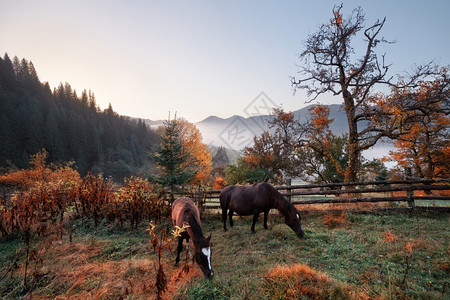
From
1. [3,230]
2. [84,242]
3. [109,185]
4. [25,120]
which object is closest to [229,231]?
[84,242]

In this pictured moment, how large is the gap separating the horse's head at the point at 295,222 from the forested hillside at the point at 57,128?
58231 millimetres

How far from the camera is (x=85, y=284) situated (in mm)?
4184

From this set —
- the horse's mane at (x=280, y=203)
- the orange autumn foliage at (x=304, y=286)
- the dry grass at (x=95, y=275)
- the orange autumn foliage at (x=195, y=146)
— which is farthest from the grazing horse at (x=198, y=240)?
the orange autumn foliage at (x=195, y=146)

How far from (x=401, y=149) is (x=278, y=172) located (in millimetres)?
13791

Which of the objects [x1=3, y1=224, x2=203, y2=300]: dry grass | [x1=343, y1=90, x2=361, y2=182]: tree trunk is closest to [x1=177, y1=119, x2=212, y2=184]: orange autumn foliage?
[x1=343, y1=90, x2=361, y2=182]: tree trunk

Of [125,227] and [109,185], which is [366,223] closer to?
[125,227]

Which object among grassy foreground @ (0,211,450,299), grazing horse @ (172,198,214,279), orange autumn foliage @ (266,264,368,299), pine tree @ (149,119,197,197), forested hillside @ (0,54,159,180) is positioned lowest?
grassy foreground @ (0,211,450,299)

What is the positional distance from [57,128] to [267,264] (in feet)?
249

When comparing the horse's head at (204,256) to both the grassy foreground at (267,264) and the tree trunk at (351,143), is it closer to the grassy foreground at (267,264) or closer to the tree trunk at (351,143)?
the grassy foreground at (267,264)

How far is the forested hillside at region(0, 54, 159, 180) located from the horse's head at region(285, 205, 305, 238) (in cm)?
5823

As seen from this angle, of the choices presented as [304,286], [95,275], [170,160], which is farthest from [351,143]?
[95,275]

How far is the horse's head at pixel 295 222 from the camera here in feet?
22.1

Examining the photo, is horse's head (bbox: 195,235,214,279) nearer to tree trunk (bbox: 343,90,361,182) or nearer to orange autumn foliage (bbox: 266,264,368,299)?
orange autumn foliage (bbox: 266,264,368,299)

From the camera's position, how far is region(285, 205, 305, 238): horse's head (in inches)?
265
